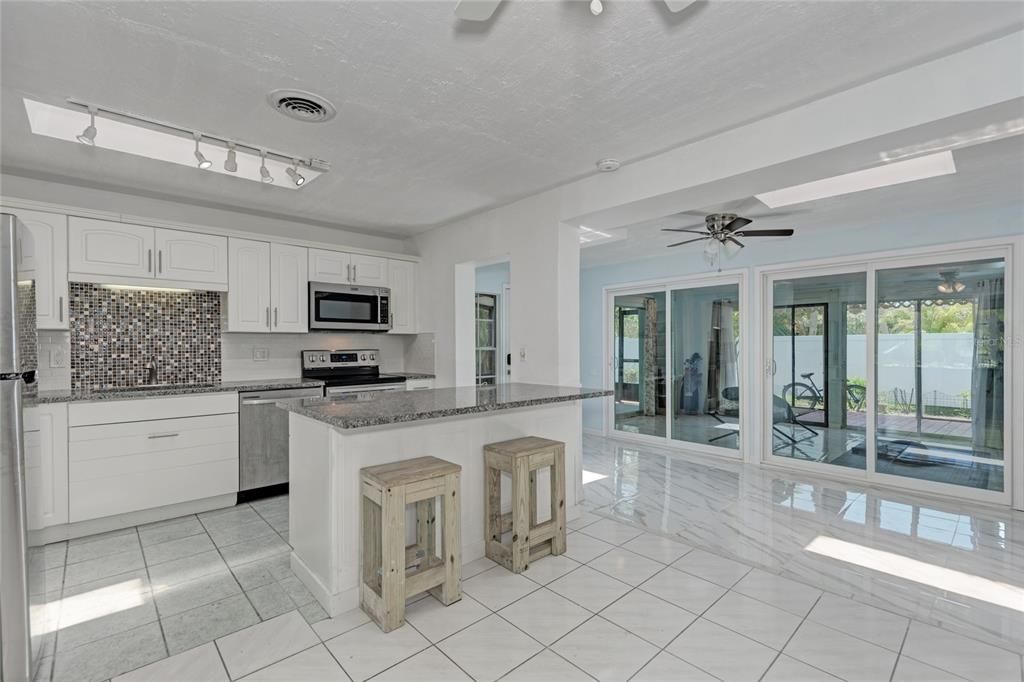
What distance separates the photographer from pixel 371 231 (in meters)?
5.11

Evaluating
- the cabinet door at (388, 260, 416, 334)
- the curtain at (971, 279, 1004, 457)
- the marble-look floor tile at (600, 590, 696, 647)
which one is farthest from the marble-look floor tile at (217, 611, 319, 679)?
the curtain at (971, 279, 1004, 457)

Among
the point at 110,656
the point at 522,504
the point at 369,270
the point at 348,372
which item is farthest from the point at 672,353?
the point at 110,656

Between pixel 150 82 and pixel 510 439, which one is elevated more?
pixel 150 82

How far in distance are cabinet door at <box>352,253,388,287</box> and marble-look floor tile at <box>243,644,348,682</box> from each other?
3425mm

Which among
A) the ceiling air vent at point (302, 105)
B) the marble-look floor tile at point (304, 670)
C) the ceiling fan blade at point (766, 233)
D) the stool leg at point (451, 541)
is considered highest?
the ceiling air vent at point (302, 105)

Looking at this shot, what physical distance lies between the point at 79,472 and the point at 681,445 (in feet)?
18.4

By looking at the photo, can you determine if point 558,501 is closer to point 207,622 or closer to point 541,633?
point 541,633

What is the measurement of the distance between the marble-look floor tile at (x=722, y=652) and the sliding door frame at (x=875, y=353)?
338 centimetres

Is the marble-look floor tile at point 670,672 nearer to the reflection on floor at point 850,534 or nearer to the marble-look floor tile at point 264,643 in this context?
the reflection on floor at point 850,534

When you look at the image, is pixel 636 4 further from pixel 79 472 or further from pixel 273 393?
pixel 79 472

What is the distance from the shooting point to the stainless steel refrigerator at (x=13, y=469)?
1.62m

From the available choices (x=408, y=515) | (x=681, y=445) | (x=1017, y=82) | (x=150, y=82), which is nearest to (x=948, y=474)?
(x=681, y=445)

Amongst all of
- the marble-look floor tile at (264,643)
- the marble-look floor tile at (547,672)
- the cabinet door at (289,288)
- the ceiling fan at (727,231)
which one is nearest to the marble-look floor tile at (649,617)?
the marble-look floor tile at (547,672)

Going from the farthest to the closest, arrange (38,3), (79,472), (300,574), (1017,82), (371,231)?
(371,231), (79,472), (300,574), (1017,82), (38,3)
